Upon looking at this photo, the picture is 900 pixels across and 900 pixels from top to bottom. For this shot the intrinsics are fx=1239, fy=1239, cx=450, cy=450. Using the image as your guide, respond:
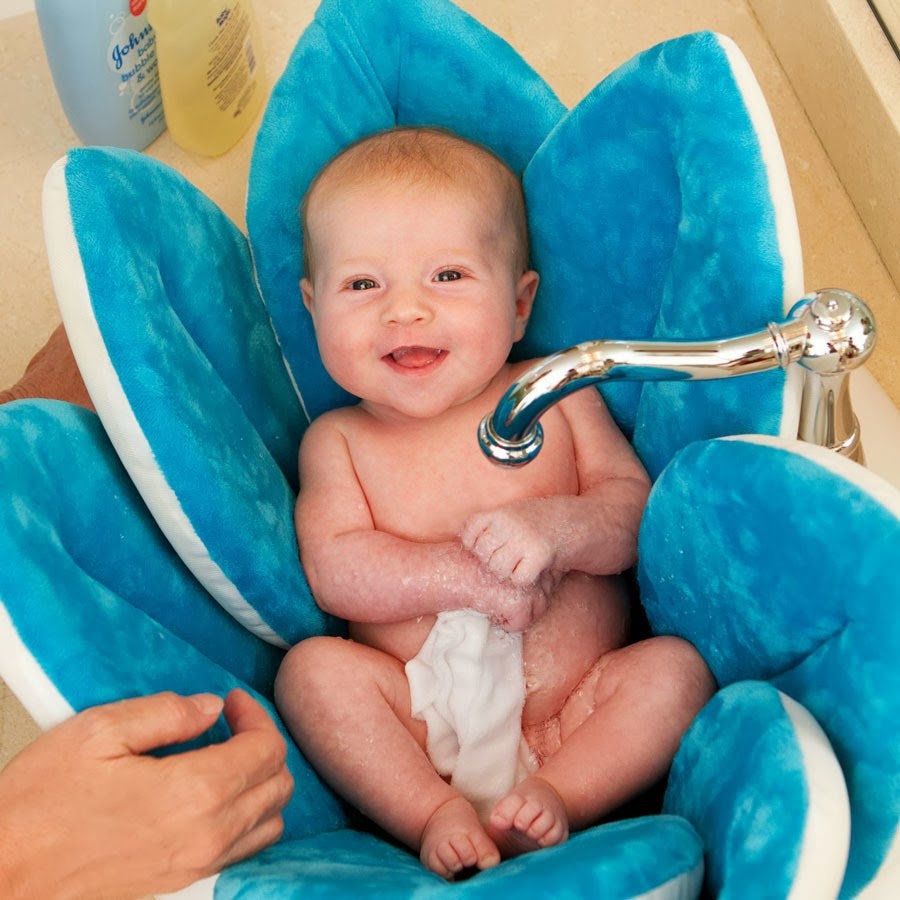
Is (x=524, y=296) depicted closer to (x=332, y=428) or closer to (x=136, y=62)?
(x=332, y=428)

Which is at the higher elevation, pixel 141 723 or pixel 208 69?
pixel 208 69

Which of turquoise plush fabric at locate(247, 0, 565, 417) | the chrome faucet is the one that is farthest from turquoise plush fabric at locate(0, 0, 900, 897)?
the chrome faucet

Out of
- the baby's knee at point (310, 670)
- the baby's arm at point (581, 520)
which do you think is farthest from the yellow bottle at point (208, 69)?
the baby's knee at point (310, 670)

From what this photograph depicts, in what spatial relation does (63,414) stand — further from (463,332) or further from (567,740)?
(567,740)

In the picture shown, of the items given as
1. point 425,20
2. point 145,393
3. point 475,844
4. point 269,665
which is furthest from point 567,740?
point 425,20

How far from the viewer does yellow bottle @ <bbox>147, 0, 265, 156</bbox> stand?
4.52 ft

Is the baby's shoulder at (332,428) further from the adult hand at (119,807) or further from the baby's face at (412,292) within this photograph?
the adult hand at (119,807)

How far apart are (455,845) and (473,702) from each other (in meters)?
0.14

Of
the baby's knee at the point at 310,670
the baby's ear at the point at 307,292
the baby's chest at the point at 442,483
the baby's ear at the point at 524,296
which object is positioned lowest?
the baby's knee at the point at 310,670

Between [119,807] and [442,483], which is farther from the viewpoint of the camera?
[442,483]

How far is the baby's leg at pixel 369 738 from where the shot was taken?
0.92 metres

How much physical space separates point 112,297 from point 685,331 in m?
0.43

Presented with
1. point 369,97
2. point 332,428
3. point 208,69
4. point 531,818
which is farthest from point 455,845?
point 208,69

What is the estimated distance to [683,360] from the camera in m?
0.71
